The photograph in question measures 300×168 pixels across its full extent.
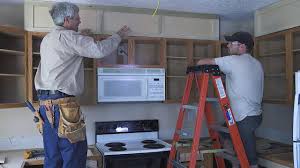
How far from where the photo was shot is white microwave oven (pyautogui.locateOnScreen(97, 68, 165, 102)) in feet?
8.98

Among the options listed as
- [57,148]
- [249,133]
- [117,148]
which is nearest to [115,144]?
[117,148]

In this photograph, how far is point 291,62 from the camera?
2518 millimetres

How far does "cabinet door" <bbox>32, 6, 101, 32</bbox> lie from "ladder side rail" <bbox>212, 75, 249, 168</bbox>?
1.18m

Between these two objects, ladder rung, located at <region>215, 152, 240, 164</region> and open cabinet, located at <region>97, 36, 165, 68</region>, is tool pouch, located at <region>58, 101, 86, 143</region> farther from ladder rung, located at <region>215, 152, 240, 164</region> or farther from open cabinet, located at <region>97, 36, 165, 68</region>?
ladder rung, located at <region>215, 152, 240, 164</region>

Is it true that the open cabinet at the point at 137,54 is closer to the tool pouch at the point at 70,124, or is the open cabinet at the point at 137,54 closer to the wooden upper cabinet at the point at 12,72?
the wooden upper cabinet at the point at 12,72

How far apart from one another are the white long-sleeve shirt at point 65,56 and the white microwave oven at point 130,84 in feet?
2.64

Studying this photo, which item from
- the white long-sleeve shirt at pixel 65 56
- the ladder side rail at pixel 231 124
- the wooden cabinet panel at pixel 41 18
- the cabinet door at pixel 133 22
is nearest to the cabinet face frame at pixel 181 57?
the cabinet door at pixel 133 22

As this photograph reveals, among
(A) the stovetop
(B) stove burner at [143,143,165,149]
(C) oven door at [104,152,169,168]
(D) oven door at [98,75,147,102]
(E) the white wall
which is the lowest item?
(C) oven door at [104,152,169,168]

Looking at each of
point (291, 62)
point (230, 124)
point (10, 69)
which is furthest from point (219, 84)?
point (10, 69)

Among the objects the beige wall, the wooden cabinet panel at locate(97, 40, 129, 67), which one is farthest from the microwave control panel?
the beige wall

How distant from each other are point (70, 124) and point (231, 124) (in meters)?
1.11

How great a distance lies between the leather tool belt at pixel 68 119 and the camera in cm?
181

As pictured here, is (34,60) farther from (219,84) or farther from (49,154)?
(219,84)

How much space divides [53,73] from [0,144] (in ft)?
4.30
